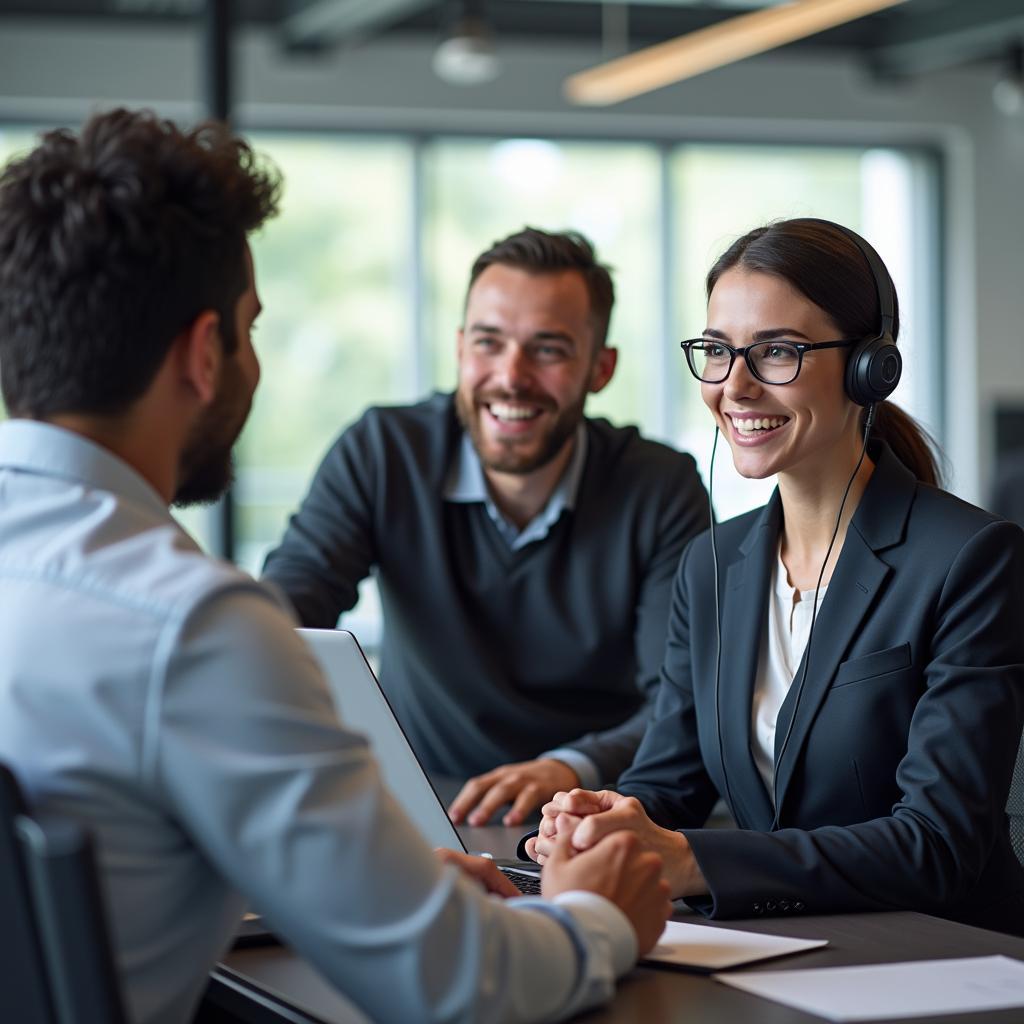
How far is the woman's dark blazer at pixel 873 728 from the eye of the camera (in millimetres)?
1612

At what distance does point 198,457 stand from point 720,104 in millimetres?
7019

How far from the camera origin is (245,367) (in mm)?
1230

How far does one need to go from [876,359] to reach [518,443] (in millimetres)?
994

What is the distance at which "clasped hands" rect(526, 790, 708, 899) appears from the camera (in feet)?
4.90

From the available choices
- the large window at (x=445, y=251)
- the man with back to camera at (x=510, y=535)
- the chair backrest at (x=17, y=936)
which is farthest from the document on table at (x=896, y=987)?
the large window at (x=445, y=251)

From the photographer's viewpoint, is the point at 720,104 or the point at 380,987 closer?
the point at 380,987

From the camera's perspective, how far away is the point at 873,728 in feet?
5.83

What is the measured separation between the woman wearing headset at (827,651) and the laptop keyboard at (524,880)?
29mm

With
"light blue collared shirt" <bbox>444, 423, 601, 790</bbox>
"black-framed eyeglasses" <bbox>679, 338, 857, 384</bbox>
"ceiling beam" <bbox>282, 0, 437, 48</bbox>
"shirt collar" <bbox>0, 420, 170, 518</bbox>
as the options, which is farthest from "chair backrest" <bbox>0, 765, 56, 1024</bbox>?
"ceiling beam" <bbox>282, 0, 437, 48</bbox>

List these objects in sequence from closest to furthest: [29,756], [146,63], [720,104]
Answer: [29,756] < [146,63] < [720,104]

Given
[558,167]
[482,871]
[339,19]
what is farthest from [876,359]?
[558,167]

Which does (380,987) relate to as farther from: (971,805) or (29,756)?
(971,805)

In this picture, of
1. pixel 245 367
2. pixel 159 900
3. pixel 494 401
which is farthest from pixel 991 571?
pixel 494 401

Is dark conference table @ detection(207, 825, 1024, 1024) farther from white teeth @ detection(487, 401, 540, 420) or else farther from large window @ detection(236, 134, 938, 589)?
large window @ detection(236, 134, 938, 589)
